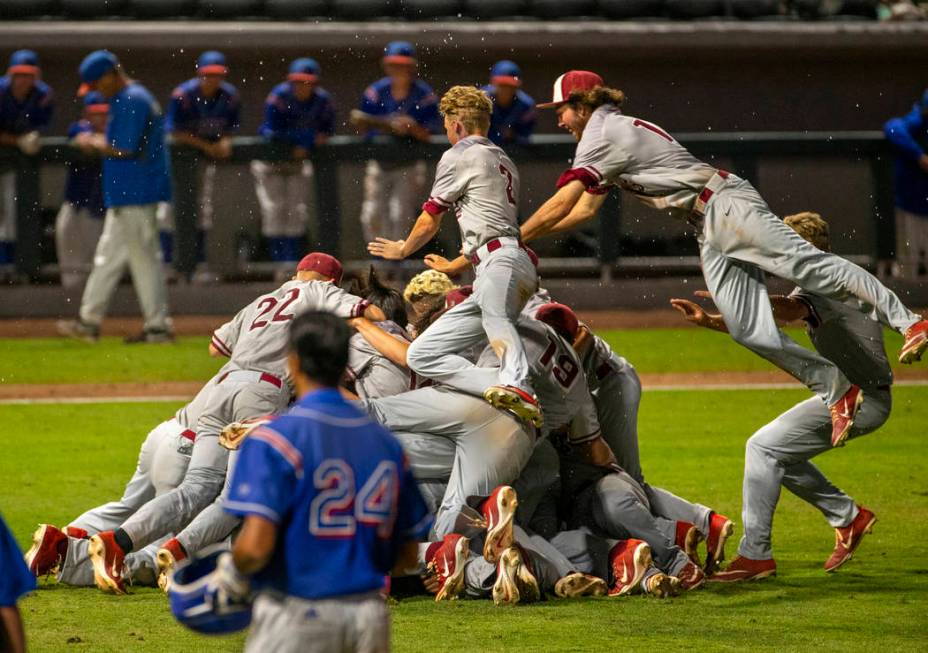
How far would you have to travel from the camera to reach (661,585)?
613 centimetres

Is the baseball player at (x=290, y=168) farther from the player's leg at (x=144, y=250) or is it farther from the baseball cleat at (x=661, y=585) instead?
the baseball cleat at (x=661, y=585)

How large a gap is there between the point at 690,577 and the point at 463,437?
113cm

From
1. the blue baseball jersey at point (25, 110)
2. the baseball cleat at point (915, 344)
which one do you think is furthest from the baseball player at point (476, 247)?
the blue baseball jersey at point (25, 110)

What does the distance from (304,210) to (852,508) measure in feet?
32.1

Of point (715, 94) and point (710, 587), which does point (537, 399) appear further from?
point (715, 94)

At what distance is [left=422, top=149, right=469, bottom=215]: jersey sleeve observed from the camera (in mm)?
7332

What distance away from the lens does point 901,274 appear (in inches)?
632

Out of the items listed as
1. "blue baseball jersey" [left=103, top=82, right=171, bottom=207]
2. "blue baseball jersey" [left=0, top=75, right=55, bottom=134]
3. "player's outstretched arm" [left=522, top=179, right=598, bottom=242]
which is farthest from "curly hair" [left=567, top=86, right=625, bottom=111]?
"blue baseball jersey" [left=0, top=75, right=55, bottom=134]

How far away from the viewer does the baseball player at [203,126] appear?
51.3 ft

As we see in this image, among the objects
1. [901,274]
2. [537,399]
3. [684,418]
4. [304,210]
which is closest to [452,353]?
[537,399]

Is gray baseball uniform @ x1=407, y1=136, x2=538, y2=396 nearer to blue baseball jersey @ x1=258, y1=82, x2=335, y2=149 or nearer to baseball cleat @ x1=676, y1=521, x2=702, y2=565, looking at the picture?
baseball cleat @ x1=676, y1=521, x2=702, y2=565

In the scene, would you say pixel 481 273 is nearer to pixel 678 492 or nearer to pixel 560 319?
pixel 560 319

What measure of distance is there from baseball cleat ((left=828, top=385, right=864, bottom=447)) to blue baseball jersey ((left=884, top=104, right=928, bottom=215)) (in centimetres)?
1004

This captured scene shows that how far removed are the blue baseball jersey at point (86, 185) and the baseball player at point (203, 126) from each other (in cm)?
77
